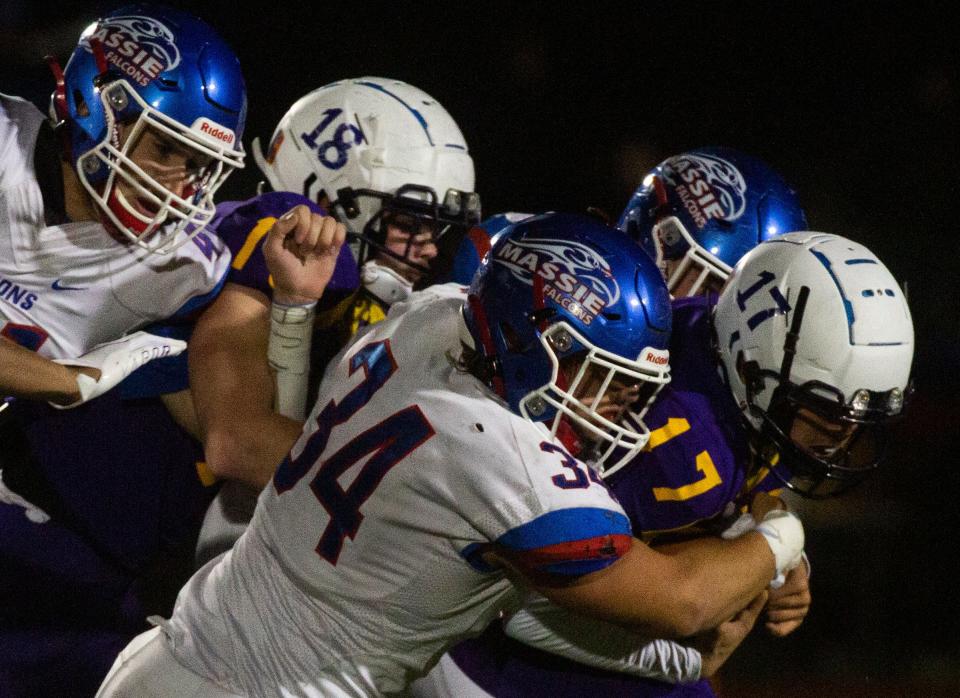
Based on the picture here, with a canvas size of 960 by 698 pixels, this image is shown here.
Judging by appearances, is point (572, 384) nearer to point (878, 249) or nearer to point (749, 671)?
point (749, 671)

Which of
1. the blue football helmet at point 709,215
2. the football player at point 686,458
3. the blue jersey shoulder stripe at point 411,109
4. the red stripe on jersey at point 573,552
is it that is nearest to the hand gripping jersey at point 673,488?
the football player at point 686,458

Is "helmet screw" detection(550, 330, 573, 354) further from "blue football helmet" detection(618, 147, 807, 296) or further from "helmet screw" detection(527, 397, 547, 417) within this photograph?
"blue football helmet" detection(618, 147, 807, 296)

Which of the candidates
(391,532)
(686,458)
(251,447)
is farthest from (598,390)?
(251,447)

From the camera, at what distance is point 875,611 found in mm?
4066

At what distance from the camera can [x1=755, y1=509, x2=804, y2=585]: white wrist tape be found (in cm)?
185

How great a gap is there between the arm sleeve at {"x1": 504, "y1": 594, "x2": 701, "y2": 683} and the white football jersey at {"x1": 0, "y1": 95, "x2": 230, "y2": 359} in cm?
92

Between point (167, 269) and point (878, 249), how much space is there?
132 inches

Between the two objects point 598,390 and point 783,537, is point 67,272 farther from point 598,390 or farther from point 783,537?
point 783,537

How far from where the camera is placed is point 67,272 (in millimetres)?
2262

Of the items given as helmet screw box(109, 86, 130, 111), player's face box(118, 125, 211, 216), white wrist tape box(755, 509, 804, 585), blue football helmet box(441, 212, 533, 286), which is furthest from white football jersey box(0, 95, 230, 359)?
white wrist tape box(755, 509, 804, 585)

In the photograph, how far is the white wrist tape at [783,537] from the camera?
1.85 metres

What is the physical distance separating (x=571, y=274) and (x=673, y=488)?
1.42ft

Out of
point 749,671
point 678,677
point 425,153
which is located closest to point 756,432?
point 678,677

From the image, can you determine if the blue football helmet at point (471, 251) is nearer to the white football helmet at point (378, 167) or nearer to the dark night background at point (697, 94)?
the white football helmet at point (378, 167)
